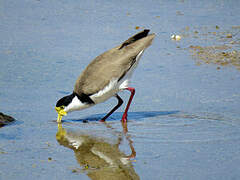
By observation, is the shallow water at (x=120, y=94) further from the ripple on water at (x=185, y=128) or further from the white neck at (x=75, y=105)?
the white neck at (x=75, y=105)

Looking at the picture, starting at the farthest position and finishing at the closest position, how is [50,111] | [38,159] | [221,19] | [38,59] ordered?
[221,19]
[38,59]
[50,111]
[38,159]

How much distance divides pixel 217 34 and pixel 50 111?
5.10 m

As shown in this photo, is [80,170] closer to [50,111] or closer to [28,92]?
[50,111]

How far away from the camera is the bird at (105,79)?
7043 mm

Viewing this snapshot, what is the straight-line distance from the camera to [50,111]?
7.23 metres

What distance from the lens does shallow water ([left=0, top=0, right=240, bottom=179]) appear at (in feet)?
17.0

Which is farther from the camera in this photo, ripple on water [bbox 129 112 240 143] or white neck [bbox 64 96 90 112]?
white neck [bbox 64 96 90 112]

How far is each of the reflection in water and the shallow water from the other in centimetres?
1

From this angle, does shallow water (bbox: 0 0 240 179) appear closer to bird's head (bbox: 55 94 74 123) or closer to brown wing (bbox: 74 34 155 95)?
bird's head (bbox: 55 94 74 123)

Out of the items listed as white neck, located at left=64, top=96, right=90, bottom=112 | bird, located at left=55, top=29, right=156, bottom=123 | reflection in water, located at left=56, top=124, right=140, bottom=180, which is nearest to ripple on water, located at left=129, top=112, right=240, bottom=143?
reflection in water, located at left=56, top=124, right=140, bottom=180

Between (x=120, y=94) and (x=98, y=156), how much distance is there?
10.1ft

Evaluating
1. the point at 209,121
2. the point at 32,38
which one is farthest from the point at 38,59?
the point at 209,121

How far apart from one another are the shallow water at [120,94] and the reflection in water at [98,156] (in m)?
0.01

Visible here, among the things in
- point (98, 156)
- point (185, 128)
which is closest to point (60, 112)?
point (98, 156)
